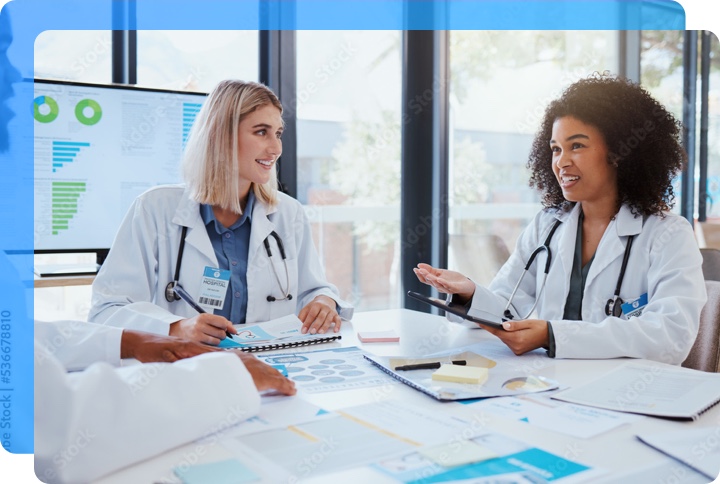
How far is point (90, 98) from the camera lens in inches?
103

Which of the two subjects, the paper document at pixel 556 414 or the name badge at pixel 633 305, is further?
the name badge at pixel 633 305

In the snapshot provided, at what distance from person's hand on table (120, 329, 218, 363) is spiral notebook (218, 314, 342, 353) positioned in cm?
22

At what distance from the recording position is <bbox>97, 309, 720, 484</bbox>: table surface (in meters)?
0.88

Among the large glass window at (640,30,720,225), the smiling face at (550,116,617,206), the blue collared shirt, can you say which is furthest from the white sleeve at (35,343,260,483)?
the large glass window at (640,30,720,225)

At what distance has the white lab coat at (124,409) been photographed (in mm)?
856

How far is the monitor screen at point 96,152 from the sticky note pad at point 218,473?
2.03 m

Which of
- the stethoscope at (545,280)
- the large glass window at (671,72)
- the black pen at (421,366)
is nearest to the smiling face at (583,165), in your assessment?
the stethoscope at (545,280)

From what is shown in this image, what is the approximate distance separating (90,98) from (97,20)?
0.40m

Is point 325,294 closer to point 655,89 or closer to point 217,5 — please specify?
point 217,5

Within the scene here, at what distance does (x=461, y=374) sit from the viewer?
4.18 ft

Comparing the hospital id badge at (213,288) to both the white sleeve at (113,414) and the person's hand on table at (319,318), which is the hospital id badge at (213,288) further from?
the white sleeve at (113,414)

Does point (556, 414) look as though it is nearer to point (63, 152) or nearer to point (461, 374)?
point (461, 374)

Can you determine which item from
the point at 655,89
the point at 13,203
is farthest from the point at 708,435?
the point at 655,89

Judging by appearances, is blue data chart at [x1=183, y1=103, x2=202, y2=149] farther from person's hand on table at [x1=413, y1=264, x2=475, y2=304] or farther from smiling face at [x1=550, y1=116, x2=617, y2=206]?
smiling face at [x1=550, y1=116, x2=617, y2=206]
